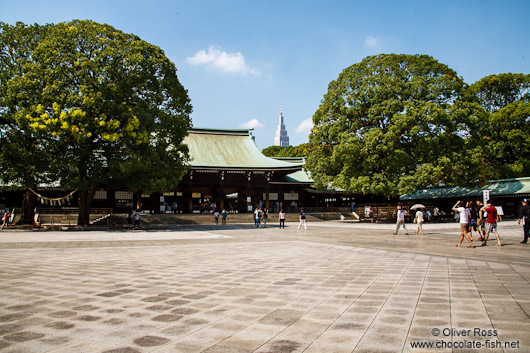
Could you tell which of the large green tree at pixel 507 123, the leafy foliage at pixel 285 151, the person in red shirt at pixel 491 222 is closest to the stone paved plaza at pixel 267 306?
the person in red shirt at pixel 491 222

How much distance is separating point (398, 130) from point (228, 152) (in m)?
17.6

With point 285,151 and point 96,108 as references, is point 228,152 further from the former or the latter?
point 285,151

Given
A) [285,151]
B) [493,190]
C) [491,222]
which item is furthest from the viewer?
[285,151]

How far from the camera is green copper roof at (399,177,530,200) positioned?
30844 millimetres

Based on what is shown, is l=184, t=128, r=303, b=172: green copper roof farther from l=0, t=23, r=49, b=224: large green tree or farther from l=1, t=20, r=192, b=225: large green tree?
l=0, t=23, r=49, b=224: large green tree

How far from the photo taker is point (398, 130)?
2761cm

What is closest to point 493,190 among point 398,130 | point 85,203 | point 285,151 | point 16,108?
point 398,130

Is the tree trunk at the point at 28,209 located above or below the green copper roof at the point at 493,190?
below

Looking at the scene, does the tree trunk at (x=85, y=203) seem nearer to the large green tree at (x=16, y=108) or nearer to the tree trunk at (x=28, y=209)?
the large green tree at (x=16, y=108)

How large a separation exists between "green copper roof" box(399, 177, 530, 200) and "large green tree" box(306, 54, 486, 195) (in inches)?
131

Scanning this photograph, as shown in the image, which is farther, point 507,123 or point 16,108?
point 507,123

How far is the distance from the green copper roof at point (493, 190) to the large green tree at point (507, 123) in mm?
1868

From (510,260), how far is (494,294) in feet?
14.2

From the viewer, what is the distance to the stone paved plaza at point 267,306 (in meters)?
3.35
